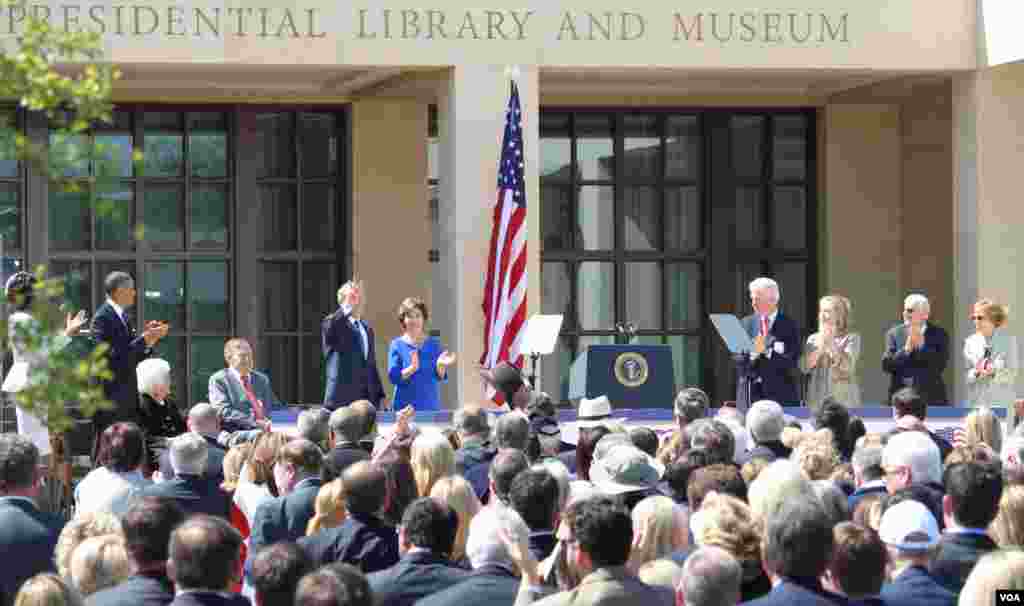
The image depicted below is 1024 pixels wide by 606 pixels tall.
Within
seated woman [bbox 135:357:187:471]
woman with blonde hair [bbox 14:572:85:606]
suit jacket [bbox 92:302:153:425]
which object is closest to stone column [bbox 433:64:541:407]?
suit jacket [bbox 92:302:153:425]

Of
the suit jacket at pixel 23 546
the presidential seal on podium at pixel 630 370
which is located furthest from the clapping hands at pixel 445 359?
the suit jacket at pixel 23 546

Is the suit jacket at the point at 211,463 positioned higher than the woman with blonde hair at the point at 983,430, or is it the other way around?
the woman with blonde hair at the point at 983,430

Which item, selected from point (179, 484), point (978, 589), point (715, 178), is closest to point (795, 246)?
point (715, 178)

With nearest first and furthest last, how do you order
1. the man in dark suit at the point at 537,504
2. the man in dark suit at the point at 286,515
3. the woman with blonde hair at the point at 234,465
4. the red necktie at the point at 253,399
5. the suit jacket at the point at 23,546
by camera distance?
the man in dark suit at the point at 537,504
the suit jacket at the point at 23,546
the man in dark suit at the point at 286,515
the woman with blonde hair at the point at 234,465
the red necktie at the point at 253,399

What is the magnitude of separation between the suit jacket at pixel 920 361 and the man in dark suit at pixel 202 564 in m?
9.46

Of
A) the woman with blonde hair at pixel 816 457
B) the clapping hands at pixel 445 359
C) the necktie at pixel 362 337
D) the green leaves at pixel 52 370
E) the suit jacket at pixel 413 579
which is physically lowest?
the suit jacket at pixel 413 579

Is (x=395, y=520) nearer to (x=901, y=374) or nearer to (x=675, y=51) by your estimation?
(x=901, y=374)

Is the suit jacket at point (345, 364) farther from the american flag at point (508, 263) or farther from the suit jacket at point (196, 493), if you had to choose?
the suit jacket at point (196, 493)

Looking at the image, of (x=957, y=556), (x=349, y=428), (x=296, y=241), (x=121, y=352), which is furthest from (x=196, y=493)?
(x=296, y=241)

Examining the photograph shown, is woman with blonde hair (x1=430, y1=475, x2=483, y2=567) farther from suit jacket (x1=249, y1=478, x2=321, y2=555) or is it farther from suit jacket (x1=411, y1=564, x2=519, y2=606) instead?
suit jacket (x1=411, y1=564, x2=519, y2=606)

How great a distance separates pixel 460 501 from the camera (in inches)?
312

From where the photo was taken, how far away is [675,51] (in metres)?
17.0

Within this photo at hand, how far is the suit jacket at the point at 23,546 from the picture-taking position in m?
7.87

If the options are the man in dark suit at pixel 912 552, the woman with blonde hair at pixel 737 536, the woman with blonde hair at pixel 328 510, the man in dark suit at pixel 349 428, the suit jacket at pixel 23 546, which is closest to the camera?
the man in dark suit at pixel 912 552
